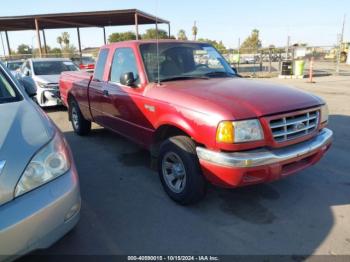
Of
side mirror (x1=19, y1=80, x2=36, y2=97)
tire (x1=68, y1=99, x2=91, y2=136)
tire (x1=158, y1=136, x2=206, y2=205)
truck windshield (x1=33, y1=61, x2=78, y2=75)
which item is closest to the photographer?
tire (x1=158, y1=136, x2=206, y2=205)

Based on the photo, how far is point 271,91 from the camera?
141 inches

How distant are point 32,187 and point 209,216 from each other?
6.22ft

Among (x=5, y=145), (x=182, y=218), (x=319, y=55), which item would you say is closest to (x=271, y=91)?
(x=182, y=218)

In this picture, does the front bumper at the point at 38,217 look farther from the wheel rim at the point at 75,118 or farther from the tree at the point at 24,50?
the tree at the point at 24,50

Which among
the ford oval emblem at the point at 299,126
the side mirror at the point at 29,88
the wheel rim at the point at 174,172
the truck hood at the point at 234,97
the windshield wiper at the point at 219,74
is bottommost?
the wheel rim at the point at 174,172

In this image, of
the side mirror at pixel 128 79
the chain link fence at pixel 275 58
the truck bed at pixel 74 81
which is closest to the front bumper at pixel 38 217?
the side mirror at pixel 128 79

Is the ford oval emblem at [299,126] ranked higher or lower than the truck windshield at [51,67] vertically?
lower

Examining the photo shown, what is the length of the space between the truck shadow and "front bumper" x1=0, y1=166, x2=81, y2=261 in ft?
2.23

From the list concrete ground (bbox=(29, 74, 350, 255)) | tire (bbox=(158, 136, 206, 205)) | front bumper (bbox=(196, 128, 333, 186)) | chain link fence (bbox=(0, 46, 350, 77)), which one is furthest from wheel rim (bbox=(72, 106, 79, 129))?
chain link fence (bbox=(0, 46, 350, 77))

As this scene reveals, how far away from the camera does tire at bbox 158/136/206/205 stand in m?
3.28

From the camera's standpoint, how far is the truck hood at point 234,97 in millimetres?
3059

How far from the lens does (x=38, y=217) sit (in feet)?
6.83

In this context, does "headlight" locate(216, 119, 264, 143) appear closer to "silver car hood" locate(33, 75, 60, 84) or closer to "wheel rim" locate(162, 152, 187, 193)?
"wheel rim" locate(162, 152, 187, 193)

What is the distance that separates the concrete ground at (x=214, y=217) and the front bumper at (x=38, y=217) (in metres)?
0.68
